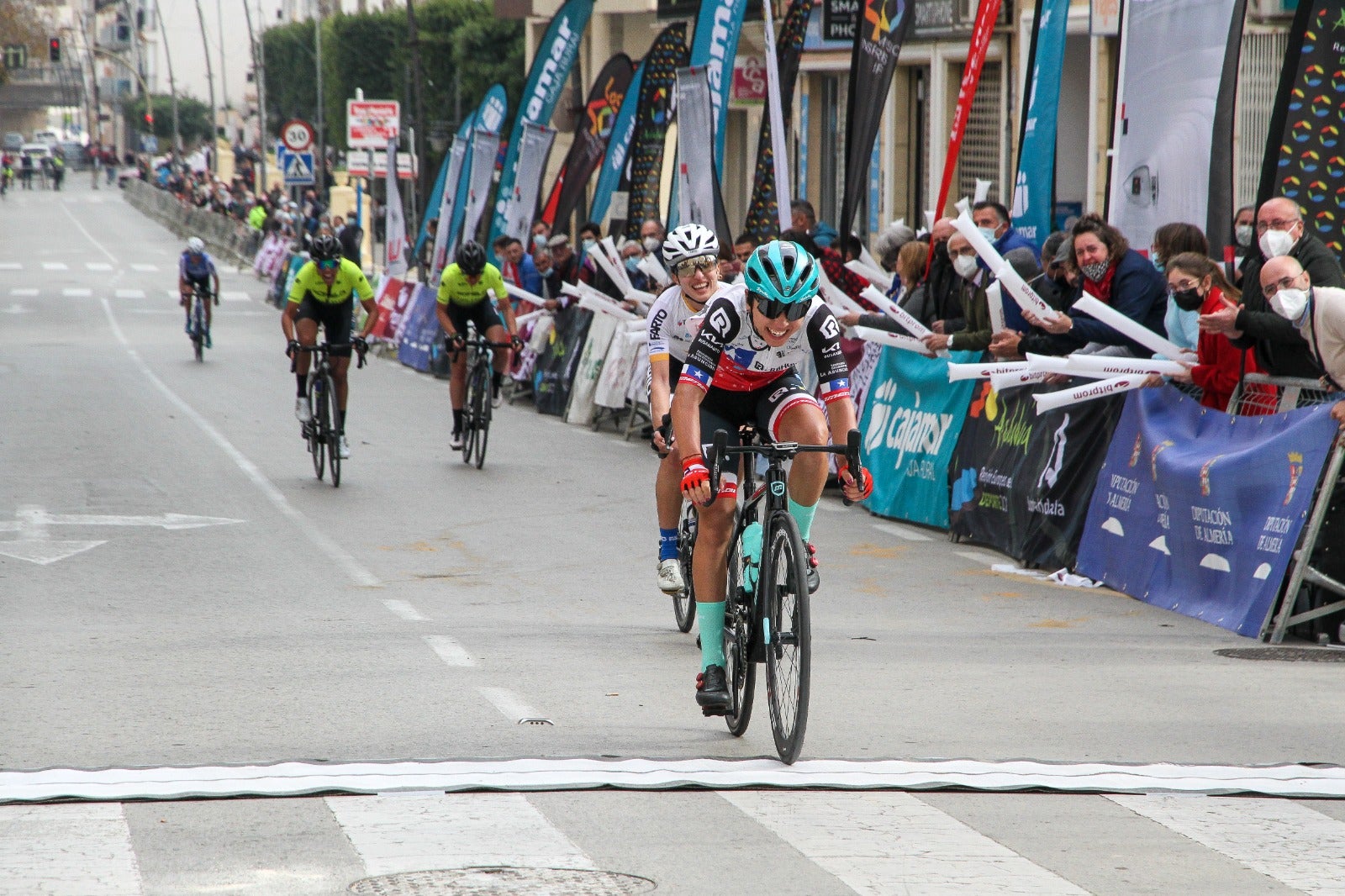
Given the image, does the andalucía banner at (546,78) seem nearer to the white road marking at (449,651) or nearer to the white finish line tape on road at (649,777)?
the white road marking at (449,651)

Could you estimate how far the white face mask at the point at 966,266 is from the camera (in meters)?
13.7

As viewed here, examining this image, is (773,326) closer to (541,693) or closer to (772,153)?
(541,693)

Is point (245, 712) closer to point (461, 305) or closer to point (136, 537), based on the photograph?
Result: point (136, 537)

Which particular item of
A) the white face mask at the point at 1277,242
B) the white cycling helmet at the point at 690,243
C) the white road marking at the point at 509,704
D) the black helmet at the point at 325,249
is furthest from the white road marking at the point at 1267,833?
the black helmet at the point at 325,249

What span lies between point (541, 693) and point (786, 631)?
1568 mm

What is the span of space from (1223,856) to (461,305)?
40.5 ft

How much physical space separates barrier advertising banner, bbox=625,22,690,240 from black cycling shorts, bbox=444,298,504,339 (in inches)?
274

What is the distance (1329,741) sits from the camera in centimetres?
729

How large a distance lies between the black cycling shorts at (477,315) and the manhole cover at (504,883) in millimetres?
12082

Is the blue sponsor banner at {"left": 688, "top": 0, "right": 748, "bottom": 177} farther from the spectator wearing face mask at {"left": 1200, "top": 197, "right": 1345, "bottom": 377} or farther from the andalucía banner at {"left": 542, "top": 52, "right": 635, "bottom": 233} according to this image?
the spectator wearing face mask at {"left": 1200, "top": 197, "right": 1345, "bottom": 377}

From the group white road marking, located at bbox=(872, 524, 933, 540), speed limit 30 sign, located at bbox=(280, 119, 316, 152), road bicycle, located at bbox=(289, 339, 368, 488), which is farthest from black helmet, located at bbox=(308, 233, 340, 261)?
speed limit 30 sign, located at bbox=(280, 119, 316, 152)

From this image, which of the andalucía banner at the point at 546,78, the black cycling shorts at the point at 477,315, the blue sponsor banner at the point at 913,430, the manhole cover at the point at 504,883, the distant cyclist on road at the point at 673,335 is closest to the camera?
the manhole cover at the point at 504,883

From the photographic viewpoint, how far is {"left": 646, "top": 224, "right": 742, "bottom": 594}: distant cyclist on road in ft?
29.3

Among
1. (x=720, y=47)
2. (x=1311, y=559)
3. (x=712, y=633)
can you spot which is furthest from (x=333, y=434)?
(x=712, y=633)
